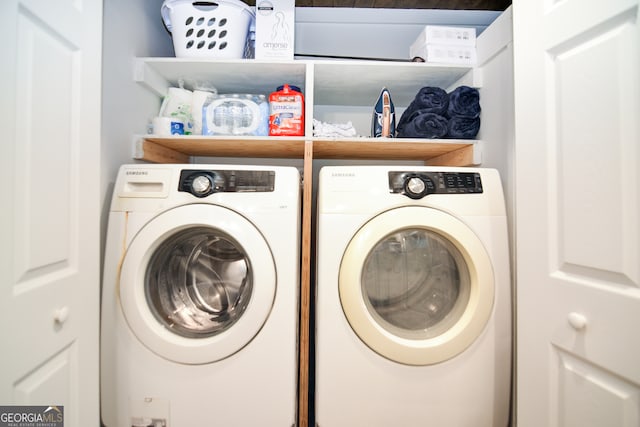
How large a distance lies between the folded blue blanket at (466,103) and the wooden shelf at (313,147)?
13 cm

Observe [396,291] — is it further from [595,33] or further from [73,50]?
[73,50]

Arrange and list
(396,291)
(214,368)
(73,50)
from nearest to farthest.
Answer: (73,50), (214,368), (396,291)

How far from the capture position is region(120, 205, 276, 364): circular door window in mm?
856

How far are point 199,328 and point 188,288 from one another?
0.52 feet

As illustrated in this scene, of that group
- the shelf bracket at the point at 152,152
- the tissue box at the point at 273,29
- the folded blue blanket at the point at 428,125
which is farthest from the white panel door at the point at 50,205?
the folded blue blanket at the point at 428,125

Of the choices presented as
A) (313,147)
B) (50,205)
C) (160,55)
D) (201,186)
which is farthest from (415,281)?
(160,55)

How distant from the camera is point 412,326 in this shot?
0.96 metres

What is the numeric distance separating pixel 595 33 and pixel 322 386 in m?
1.21

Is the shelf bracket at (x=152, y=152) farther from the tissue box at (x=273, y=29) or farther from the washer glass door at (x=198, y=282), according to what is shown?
A: the tissue box at (x=273, y=29)

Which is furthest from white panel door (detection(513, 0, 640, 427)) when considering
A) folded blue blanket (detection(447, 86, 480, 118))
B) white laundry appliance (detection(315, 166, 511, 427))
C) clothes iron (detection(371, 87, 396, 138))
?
clothes iron (detection(371, 87, 396, 138))

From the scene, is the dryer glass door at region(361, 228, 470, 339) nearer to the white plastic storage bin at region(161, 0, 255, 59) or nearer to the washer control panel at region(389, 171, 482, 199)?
the washer control panel at region(389, 171, 482, 199)

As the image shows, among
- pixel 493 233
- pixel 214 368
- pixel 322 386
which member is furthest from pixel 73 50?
pixel 493 233

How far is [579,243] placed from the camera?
0.65 metres

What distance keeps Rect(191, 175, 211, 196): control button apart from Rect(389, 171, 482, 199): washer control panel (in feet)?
2.08
